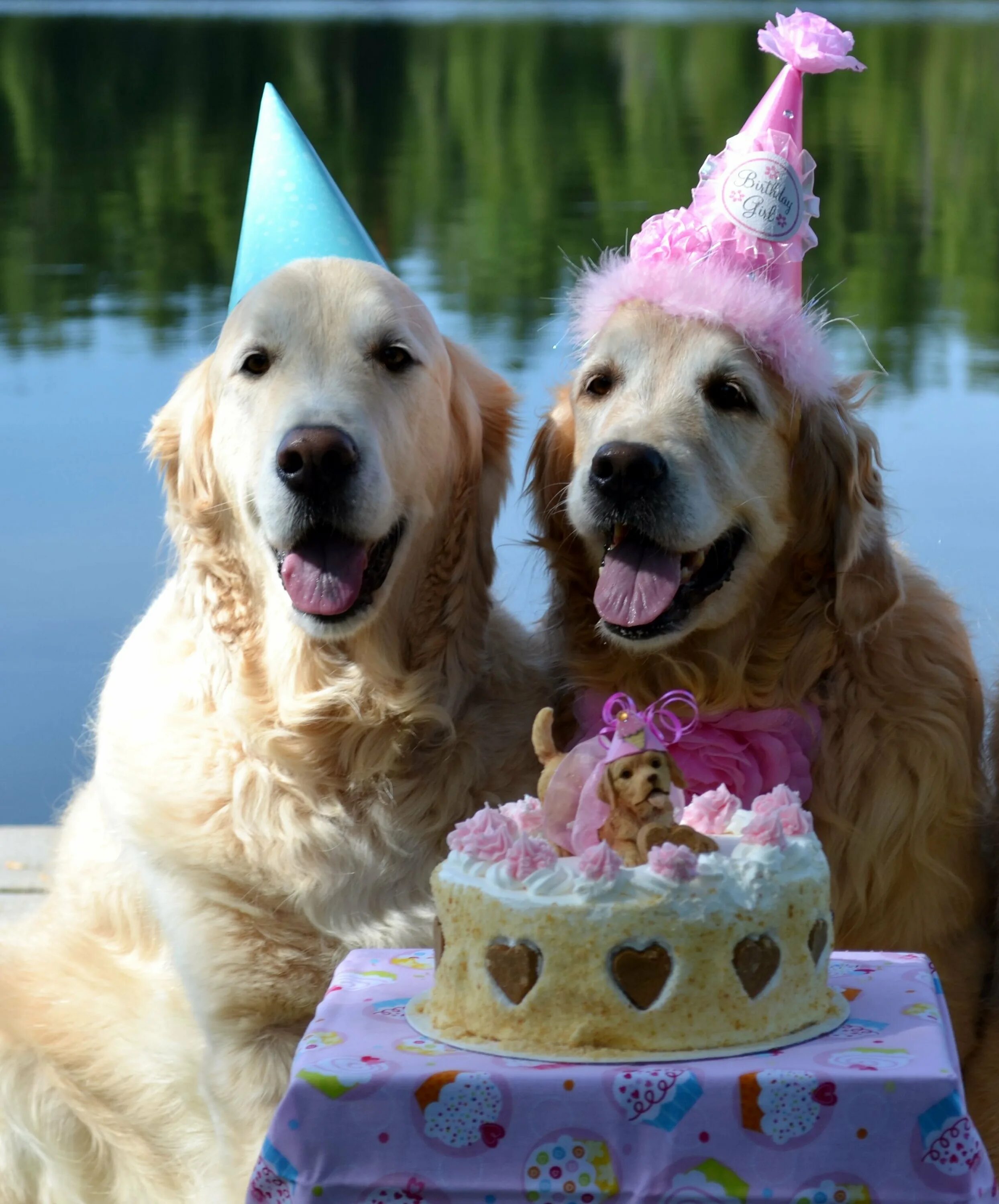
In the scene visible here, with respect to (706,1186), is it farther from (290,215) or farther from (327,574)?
(290,215)

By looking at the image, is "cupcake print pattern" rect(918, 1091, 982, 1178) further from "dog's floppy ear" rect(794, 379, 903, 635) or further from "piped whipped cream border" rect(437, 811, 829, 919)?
"dog's floppy ear" rect(794, 379, 903, 635)

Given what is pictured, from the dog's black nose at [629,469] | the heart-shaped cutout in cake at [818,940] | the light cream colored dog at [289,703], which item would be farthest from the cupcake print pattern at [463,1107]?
the dog's black nose at [629,469]

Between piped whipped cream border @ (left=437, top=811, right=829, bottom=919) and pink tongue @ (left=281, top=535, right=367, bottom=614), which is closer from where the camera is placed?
piped whipped cream border @ (left=437, top=811, right=829, bottom=919)

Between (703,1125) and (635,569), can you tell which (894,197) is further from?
(703,1125)

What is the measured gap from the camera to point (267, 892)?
112 inches

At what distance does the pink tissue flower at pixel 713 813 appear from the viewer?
7.64ft

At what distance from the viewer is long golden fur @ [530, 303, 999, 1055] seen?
117 inches

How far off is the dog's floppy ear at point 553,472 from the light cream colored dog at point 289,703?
124mm

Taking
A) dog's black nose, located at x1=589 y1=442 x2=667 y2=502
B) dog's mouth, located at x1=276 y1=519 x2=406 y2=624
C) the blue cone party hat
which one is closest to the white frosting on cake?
dog's mouth, located at x1=276 y1=519 x2=406 y2=624

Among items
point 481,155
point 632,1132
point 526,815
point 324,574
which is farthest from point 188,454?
point 481,155

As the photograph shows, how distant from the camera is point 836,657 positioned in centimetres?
305

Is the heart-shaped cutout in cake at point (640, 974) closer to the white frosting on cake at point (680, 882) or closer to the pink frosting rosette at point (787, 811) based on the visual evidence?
the white frosting on cake at point (680, 882)

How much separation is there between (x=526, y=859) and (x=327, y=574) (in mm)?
807

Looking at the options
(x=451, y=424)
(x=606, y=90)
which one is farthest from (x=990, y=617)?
(x=606, y=90)
